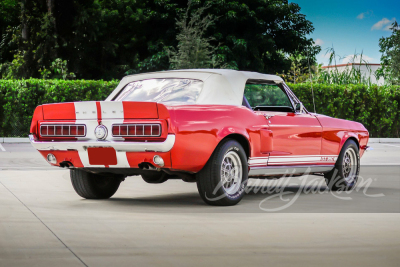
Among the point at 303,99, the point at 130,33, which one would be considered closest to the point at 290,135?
the point at 303,99

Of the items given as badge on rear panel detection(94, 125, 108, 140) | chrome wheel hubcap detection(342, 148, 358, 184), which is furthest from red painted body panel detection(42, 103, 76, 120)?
chrome wheel hubcap detection(342, 148, 358, 184)

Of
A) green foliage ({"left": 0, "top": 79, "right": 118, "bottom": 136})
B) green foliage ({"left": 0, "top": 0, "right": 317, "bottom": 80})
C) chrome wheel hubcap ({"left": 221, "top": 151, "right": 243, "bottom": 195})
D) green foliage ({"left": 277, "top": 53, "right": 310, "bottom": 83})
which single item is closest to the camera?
chrome wheel hubcap ({"left": 221, "top": 151, "right": 243, "bottom": 195})

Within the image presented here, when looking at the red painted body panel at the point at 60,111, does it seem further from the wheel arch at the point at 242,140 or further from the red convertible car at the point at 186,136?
the wheel arch at the point at 242,140

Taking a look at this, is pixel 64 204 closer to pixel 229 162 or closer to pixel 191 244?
pixel 229 162

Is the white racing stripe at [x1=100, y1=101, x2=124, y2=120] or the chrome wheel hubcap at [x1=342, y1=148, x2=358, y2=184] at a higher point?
the white racing stripe at [x1=100, y1=101, x2=124, y2=120]

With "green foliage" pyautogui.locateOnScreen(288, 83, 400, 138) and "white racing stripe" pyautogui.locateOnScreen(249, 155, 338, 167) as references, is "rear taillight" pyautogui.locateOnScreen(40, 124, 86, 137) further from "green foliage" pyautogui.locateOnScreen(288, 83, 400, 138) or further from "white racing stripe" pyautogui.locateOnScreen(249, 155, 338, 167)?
"green foliage" pyautogui.locateOnScreen(288, 83, 400, 138)

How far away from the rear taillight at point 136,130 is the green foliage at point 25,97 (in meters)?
17.7

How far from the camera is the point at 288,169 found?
862 cm

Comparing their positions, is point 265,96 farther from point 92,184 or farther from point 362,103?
point 92,184

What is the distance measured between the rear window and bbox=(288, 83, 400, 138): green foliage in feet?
62.1

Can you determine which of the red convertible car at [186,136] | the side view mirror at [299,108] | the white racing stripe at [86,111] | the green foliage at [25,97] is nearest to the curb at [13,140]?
the green foliage at [25,97]

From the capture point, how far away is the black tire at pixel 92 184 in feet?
27.5

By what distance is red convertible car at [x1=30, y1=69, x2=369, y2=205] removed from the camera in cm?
704

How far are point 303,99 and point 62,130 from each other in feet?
68.0
